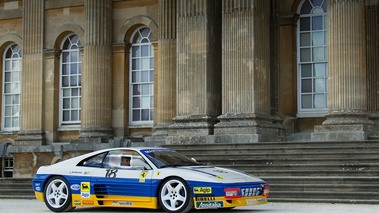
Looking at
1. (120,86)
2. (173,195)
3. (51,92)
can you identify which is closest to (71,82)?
(51,92)

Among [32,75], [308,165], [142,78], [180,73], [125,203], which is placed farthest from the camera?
[32,75]

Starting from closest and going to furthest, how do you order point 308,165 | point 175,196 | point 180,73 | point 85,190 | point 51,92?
1. point 175,196
2. point 85,190
3. point 308,165
4. point 180,73
5. point 51,92

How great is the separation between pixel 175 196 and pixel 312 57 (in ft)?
34.3

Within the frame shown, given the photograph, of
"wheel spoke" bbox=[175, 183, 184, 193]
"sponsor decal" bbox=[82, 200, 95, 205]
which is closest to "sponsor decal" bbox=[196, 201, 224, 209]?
"wheel spoke" bbox=[175, 183, 184, 193]

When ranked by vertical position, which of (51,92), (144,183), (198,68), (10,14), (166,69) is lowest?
(144,183)

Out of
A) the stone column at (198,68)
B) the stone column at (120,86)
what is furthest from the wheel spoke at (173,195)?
the stone column at (120,86)

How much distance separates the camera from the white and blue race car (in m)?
11.3

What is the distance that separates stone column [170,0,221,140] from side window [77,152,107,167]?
7.09 meters

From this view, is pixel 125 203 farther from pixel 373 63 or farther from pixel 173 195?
pixel 373 63

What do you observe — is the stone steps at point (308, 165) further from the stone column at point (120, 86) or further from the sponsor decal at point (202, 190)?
the stone column at point (120, 86)

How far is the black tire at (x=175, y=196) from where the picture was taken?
11336 mm

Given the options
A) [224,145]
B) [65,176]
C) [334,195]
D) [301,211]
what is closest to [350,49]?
[224,145]

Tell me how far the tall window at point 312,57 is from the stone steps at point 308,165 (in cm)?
356

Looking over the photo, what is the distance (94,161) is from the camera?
41.5 ft
